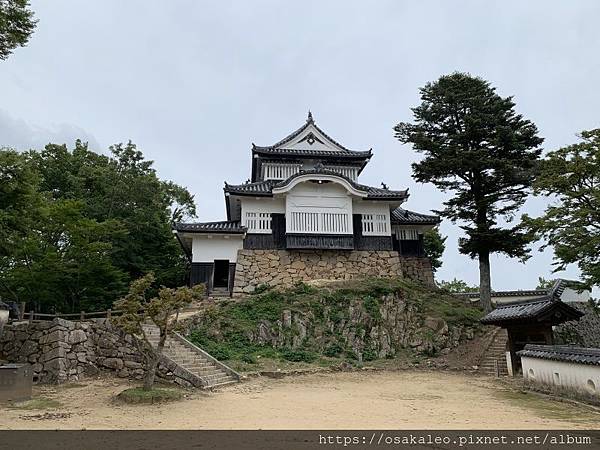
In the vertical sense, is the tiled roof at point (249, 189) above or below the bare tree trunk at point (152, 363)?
above

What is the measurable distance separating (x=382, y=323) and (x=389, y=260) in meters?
5.59

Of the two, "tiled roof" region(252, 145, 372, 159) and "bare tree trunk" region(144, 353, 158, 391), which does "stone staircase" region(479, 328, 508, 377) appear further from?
"tiled roof" region(252, 145, 372, 159)

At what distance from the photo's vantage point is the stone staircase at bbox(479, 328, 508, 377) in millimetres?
16531

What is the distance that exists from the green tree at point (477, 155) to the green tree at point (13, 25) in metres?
18.8

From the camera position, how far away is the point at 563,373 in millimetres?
10922

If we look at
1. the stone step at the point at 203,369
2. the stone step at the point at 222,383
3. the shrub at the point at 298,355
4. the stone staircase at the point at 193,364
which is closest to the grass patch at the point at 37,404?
the stone staircase at the point at 193,364

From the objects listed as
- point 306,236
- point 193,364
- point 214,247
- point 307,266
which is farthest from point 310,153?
point 193,364

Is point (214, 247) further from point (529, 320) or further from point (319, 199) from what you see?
point (529, 320)

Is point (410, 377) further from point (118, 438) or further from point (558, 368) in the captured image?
point (118, 438)

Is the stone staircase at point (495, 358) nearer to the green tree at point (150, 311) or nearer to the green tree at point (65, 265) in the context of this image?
the green tree at point (150, 311)

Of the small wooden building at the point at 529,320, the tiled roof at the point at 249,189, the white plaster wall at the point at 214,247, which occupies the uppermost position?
the tiled roof at the point at 249,189

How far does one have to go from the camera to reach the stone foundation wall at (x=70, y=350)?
14.1 meters

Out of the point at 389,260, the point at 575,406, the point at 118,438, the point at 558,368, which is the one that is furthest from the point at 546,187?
the point at 118,438

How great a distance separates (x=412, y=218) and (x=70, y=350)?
63.4ft
